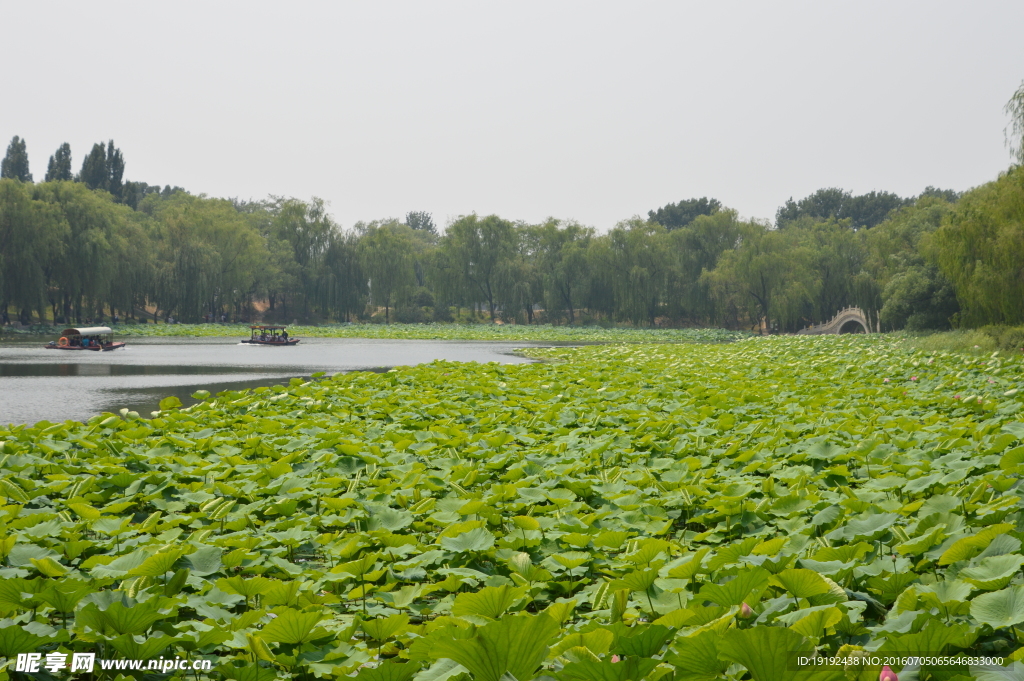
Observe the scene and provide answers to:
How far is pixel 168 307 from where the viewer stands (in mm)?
36062

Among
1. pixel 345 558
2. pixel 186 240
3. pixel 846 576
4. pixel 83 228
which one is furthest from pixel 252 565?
pixel 186 240

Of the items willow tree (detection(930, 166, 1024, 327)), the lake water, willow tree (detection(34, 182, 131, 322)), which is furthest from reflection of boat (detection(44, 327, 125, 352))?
willow tree (detection(930, 166, 1024, 327))

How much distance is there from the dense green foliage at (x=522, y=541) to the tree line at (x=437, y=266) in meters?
21.6

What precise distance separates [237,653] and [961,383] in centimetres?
753

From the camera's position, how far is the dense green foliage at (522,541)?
1628mm

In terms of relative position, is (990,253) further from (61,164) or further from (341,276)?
(61,164)

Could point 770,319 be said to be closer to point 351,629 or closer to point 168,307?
point 168,307

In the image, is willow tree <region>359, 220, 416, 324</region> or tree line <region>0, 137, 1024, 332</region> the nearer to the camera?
tree line <region>0, 137, 1024, 332</region>

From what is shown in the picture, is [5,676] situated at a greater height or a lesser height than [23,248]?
lesser

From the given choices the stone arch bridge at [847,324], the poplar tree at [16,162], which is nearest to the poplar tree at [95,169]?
the poplar tree at [16,162]

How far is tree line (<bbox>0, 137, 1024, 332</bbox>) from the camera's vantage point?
26.8 metres

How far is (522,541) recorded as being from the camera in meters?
2.55

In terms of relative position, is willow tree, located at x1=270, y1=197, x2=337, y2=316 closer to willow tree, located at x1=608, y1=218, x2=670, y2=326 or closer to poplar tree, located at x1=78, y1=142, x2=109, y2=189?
poplar tree, located at x1=78, y1=142, x2=109, y2=189

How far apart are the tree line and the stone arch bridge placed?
1.53 feet
